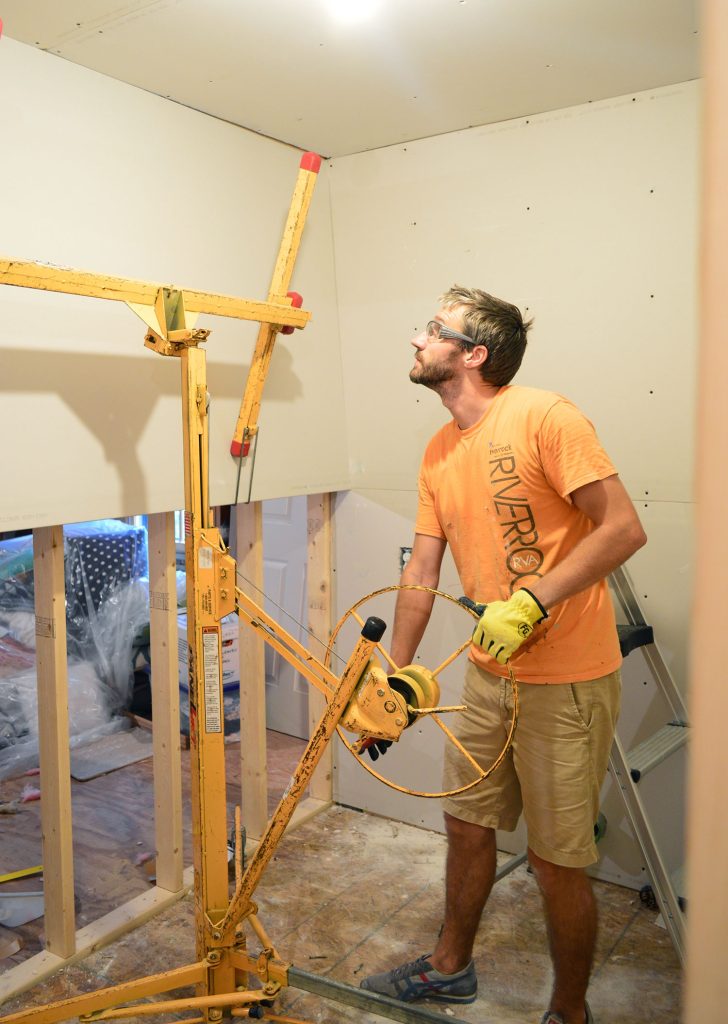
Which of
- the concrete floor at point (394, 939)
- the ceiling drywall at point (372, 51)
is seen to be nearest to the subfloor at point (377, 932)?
the concrete floor at point (394, 939)

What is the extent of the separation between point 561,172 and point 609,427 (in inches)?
30.9

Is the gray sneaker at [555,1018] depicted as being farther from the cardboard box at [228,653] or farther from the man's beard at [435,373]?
the cardboard box at [228,653]

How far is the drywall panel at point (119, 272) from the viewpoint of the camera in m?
1.99

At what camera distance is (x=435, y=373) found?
212cm

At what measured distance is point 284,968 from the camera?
1819 millimetres

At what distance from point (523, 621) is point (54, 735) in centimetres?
130

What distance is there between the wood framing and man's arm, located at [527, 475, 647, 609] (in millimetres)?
1253

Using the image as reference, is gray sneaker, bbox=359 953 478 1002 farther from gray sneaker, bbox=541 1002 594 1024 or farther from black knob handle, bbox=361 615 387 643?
black knob handle, bbox=361 615 387 643

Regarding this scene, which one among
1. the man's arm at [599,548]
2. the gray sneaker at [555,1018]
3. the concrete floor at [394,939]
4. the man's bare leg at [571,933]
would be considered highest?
the man's arm at [599,548]

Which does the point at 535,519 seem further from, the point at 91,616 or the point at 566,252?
the point at 91,616

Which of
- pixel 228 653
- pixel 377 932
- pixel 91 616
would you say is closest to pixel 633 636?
pixel 377 932

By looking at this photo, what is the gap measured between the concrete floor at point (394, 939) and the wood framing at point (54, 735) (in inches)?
6.9

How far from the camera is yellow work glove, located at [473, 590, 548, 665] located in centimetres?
171

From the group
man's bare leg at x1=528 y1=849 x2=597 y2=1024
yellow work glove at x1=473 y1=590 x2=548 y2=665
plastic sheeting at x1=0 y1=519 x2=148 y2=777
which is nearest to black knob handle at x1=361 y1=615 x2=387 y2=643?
yellow work glove at x1=473 y1=590 x2=548 y2=665
